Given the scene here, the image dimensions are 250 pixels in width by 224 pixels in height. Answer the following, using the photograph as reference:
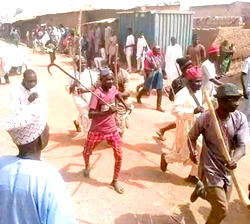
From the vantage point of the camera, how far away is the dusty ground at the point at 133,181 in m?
5.12

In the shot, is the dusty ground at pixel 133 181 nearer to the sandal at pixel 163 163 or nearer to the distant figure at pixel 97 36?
the sandal at pixel 163 163

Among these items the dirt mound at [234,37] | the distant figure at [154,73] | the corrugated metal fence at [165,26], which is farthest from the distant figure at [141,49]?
the distant figure at [154,73]

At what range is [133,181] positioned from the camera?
616cm

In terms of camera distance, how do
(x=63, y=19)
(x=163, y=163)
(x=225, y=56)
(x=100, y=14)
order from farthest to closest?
1. (x=63, y=19)
2. (x=100, y=14)
3. (x=225, y=56)
4. (x=163, y=163)

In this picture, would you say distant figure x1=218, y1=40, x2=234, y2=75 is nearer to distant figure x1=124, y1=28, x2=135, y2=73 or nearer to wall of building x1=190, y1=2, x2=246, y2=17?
distant figure x1=124, y1=28, x2=135, y2=73

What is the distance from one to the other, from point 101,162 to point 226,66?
7.38 meters

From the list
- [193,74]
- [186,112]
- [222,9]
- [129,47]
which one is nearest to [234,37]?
[129,47]

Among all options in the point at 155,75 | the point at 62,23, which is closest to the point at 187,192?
the point at 155,75

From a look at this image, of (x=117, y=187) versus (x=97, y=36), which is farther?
(x=97, y=36)

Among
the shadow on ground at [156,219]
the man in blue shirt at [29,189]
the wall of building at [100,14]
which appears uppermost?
the man in blue shirt at [29,189]

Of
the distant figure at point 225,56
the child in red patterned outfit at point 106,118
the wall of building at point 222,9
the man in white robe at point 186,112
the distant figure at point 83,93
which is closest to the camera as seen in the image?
the child in red patterned outfit at point 106,118

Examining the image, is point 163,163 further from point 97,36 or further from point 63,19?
point 63,19

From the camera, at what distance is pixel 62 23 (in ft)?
86.5

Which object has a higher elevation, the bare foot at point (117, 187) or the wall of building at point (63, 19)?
the wall of building at point (63, 19)
